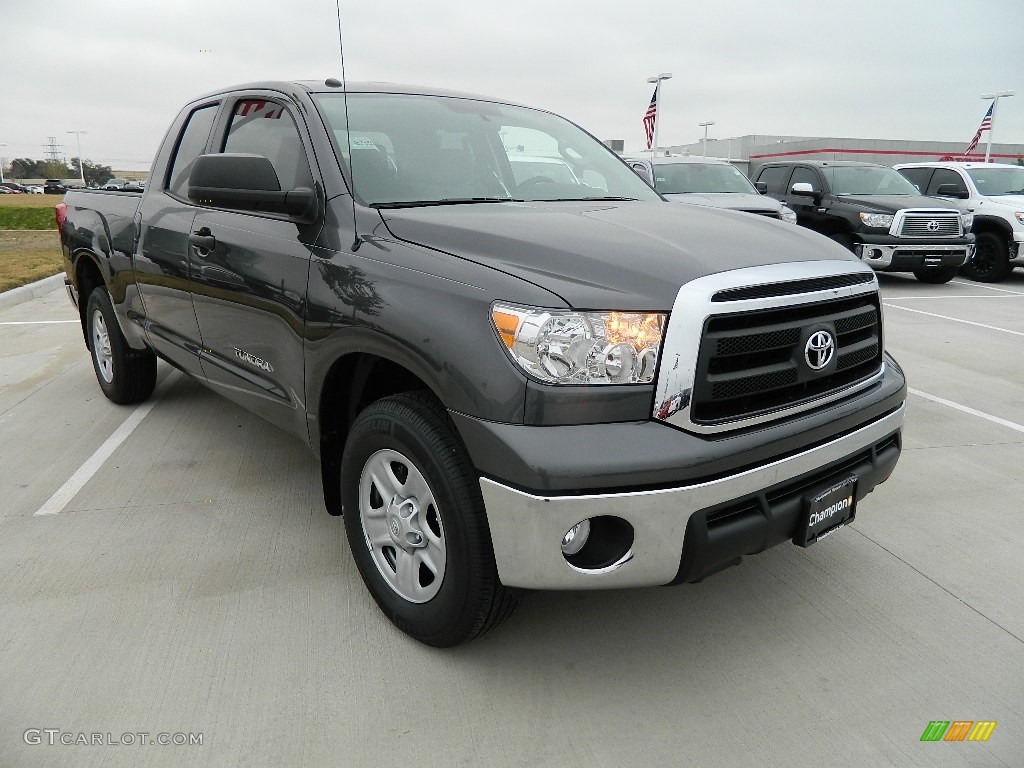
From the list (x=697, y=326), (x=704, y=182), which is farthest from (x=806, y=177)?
(x=697, y=326)

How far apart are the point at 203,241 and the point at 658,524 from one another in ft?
7.81

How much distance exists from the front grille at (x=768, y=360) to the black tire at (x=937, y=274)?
984cm

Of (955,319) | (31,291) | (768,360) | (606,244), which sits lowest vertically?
(31,291)

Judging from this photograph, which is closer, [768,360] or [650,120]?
[768,360]

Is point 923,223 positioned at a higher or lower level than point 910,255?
higher

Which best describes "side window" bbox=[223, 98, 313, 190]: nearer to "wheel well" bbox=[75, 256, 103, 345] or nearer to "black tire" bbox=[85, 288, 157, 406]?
"black tire" bbox=[85, 288, 157, 406]

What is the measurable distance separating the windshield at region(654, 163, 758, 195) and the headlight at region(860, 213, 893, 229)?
1.51 metres

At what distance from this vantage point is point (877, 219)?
1086 centimetres

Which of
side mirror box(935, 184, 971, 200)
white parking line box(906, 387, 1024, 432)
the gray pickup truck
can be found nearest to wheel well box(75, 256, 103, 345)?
the gray pickup truck

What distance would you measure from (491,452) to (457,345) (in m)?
0.31

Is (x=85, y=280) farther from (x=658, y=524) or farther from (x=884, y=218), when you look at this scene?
(x=884, y=218)

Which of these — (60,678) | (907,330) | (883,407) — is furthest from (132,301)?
(907,330)

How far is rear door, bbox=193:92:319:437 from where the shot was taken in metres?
2.87

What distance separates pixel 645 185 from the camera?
373 centimetres
